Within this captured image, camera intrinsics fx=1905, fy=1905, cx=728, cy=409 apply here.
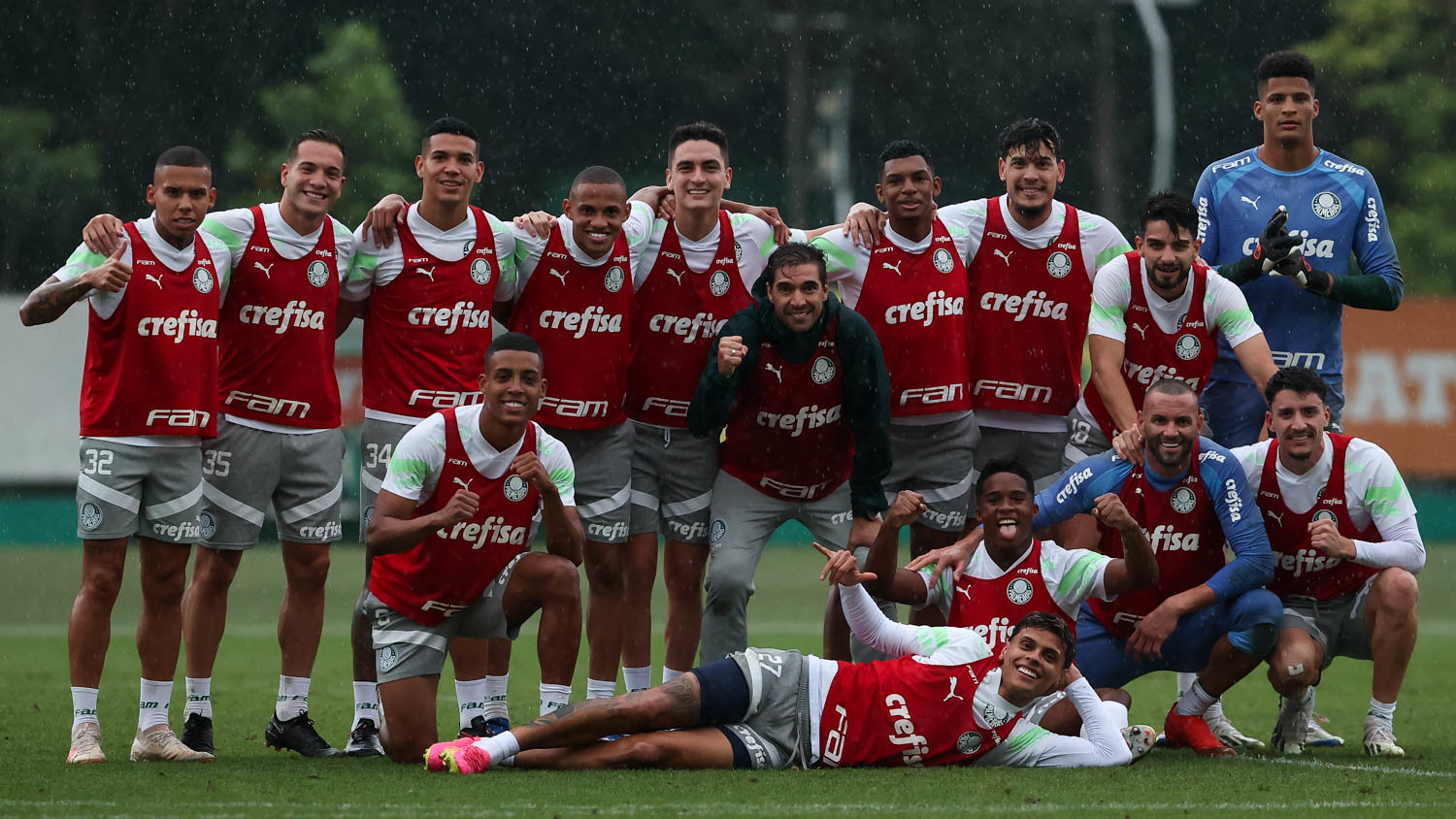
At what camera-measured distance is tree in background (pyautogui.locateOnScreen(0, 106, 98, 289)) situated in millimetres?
26703

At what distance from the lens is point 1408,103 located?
93.5ft

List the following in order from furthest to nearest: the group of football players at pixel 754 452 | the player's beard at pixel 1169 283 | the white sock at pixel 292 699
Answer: the player's beard at pixel 1169 283
the white sock at pixel 292 699
the group of football players at pixel 754 452

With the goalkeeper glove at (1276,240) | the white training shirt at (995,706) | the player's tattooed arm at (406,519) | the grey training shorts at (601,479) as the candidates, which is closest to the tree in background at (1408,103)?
the goalkeeper glove at (1276,240)

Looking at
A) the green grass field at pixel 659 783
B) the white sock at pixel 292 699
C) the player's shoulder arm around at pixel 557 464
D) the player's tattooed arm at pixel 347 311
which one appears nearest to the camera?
the green grass field at pixel 659 783

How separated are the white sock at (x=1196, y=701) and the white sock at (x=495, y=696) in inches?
109

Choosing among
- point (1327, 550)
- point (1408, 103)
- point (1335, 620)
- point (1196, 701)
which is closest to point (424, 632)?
point (1196, 701)

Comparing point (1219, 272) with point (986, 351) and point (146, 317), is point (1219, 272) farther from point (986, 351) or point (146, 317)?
point (146, 317)

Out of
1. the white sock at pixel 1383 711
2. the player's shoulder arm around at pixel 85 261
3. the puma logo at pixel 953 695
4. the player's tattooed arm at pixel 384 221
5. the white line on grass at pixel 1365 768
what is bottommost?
the white line on grass at pixel 1365 768

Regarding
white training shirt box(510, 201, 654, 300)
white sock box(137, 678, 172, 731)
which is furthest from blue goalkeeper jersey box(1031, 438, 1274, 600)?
white sock box(137, 678, 172, 731)

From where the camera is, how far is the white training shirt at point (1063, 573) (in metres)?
7.40

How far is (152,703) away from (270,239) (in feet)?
6.33

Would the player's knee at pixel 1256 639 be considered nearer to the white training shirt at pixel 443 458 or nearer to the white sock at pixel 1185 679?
the white sock at pixel 1185 679

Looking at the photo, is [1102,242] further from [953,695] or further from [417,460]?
[417,460]

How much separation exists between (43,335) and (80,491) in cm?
1557
